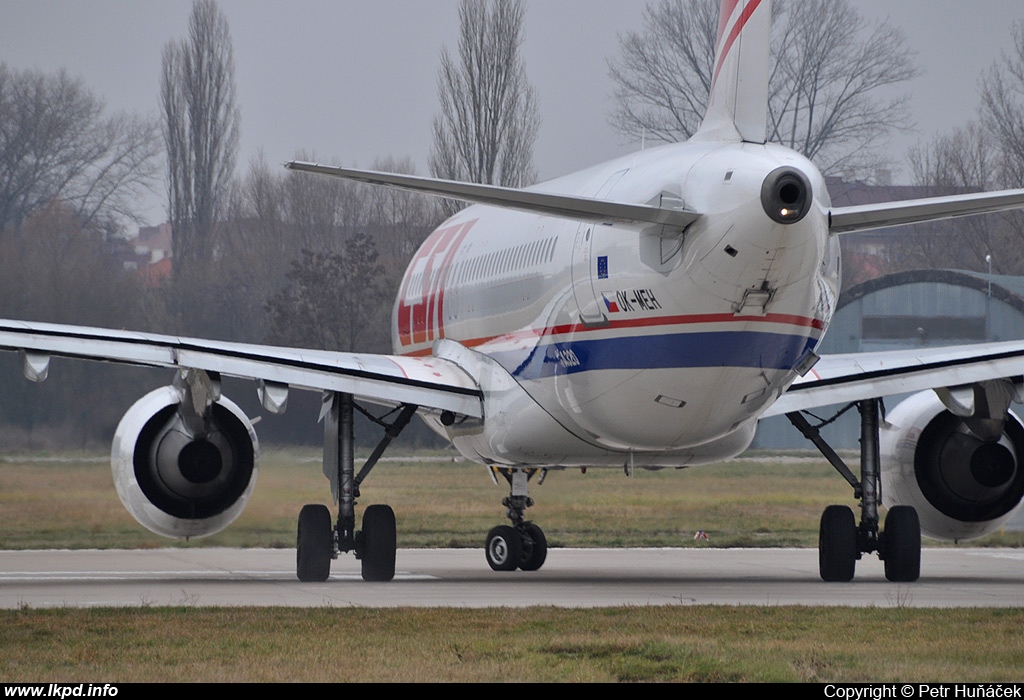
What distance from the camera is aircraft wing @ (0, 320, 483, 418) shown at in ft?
46.0

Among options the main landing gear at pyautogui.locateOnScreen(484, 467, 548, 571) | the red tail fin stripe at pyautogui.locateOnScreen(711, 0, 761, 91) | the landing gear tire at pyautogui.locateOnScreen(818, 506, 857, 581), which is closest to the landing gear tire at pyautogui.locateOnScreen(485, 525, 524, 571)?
the main landing gear at pyautogui.locateOnScreen(484, 467, 548, 571)

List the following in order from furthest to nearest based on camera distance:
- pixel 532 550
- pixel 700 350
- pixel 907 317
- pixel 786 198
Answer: pixel 907 317 < pixel 532 550 < pixel 700 350 < pixel 786 198

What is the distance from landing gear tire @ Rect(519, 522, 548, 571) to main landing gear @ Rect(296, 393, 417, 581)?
2.57 m

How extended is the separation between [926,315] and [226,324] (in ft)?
63.4

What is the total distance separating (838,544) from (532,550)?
3948 mm

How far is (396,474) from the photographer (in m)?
29.2

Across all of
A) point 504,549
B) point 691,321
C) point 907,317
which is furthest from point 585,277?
point 907,317

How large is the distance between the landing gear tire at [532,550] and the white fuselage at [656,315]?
200 centimetres

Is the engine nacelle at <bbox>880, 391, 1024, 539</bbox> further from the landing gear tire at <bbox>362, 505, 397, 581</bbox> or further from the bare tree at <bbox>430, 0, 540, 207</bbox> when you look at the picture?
the bare tree at <bbox>430, 0, 540, 207</bbox>

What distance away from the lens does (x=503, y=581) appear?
1606 centimetres

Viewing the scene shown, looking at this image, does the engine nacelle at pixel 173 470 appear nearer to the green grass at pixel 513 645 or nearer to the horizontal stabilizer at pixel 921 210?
the green grass at pixel 513 645

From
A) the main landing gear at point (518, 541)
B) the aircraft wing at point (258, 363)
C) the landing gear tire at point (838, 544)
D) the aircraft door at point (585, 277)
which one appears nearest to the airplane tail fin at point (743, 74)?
the aircraft door at point (585, 277)

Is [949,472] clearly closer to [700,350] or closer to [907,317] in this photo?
[700,350]
